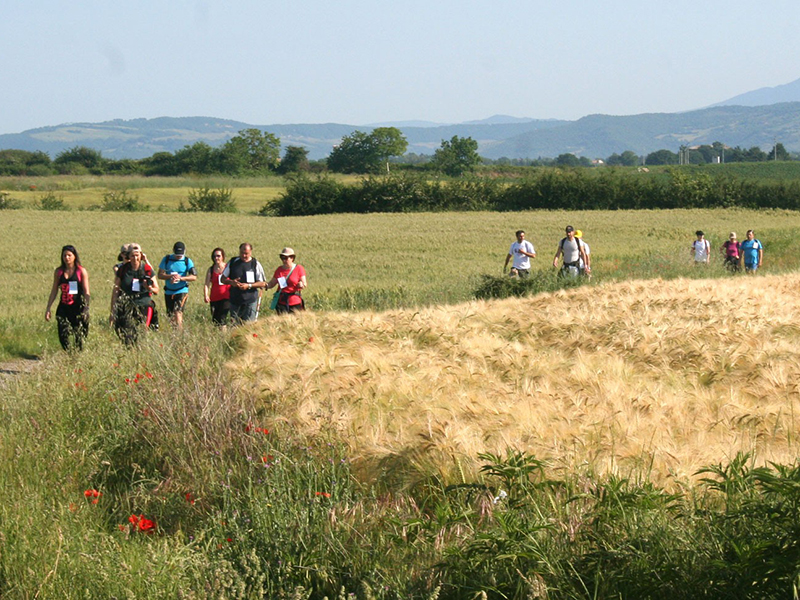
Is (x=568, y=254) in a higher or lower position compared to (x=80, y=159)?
lower

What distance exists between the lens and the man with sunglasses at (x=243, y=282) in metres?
13.8

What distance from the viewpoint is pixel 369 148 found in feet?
418

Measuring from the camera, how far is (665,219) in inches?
2226

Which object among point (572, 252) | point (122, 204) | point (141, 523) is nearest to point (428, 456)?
point (141, 523)

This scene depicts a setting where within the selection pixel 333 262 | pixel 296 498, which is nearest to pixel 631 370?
pixel 296 498

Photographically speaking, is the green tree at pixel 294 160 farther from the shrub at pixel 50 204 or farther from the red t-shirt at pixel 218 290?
the red t-shirt at pixel 218 290

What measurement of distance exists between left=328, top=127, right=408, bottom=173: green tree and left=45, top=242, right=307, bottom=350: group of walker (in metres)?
103

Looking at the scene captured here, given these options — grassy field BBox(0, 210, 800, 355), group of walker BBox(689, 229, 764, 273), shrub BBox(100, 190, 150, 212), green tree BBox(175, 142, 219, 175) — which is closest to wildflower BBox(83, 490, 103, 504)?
grassy field BBox(0, 210, 800, 355)

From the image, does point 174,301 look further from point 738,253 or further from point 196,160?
point 196,160

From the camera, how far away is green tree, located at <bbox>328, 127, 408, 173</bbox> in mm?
121375

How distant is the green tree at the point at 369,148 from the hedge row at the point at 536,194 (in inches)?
1892

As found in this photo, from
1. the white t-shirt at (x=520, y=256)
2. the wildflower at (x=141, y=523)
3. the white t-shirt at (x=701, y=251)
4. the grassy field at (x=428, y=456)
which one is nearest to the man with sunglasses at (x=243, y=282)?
the grassy field at (x=428, y=456)

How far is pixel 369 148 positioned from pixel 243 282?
4548 inches

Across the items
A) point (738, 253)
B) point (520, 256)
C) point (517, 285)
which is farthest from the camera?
point (738, 253)
